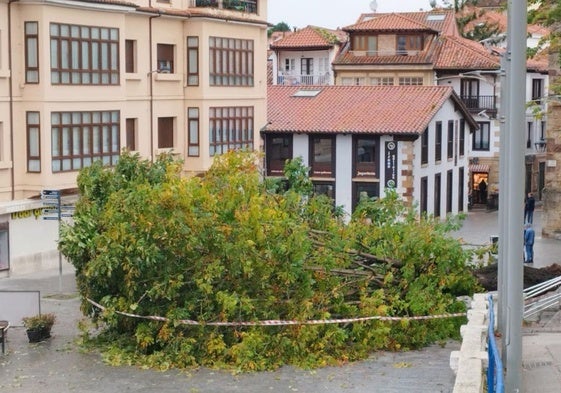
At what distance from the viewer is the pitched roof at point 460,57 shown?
207ft

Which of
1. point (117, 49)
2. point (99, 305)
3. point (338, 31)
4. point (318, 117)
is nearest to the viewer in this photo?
point (99, 305)

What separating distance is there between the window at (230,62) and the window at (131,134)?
397 centimetres

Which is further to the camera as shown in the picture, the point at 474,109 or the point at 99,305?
the point at 474,109

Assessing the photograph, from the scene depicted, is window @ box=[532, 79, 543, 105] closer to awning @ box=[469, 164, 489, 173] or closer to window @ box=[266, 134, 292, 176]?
awning @ box=[469, 164, 489, 173]

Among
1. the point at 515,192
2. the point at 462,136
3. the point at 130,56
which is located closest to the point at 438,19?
the point at 462,136

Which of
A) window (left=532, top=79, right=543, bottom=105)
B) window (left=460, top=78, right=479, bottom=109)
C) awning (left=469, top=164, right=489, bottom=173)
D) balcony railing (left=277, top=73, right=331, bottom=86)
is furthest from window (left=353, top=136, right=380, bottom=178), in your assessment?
window (left=532, top=79, right=543, bottom=105)

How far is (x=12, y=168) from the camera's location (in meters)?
32.6

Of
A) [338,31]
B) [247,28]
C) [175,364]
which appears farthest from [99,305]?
[338,31]

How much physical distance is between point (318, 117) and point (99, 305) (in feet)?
97.6

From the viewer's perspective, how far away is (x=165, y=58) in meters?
40.4

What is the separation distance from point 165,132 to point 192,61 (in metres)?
2.87

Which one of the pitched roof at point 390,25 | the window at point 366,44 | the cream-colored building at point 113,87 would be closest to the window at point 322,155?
the cream-colored building at point 113,87

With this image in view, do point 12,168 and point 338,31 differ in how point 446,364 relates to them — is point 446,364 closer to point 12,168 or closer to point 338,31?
point 12,168

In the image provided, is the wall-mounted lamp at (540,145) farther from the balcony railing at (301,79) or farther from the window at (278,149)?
the window at (278,149)
